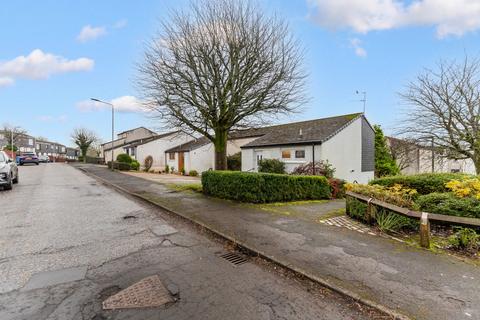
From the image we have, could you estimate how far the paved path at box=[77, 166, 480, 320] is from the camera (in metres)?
3.18

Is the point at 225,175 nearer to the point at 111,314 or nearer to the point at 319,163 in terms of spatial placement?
the point at 111,314

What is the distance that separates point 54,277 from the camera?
3.83 metres

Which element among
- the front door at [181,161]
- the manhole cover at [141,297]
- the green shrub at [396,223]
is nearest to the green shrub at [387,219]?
the green shrub at [396,223]

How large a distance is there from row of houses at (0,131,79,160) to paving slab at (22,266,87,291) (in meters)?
74.1

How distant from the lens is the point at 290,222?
7.07 m

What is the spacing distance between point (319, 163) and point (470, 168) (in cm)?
2253

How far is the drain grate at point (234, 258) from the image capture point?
4477 mm

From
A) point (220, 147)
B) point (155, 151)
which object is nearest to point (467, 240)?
point (220, 147)

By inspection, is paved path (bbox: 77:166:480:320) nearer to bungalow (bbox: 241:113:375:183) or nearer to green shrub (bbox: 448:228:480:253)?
green shrub (bbox: 448:228:480:253)

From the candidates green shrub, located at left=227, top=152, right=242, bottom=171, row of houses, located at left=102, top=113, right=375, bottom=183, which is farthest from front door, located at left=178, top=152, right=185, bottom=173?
green shrub, located at left=227, top=152, right=242, bottom=171

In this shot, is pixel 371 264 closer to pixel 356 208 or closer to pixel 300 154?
pixel 356 208

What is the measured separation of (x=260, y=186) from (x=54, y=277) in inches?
270

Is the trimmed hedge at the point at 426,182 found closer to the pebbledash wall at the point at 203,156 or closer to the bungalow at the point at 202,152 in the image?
the bungalow at the point at 202,152

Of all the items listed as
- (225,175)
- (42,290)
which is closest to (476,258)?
(42,290)
